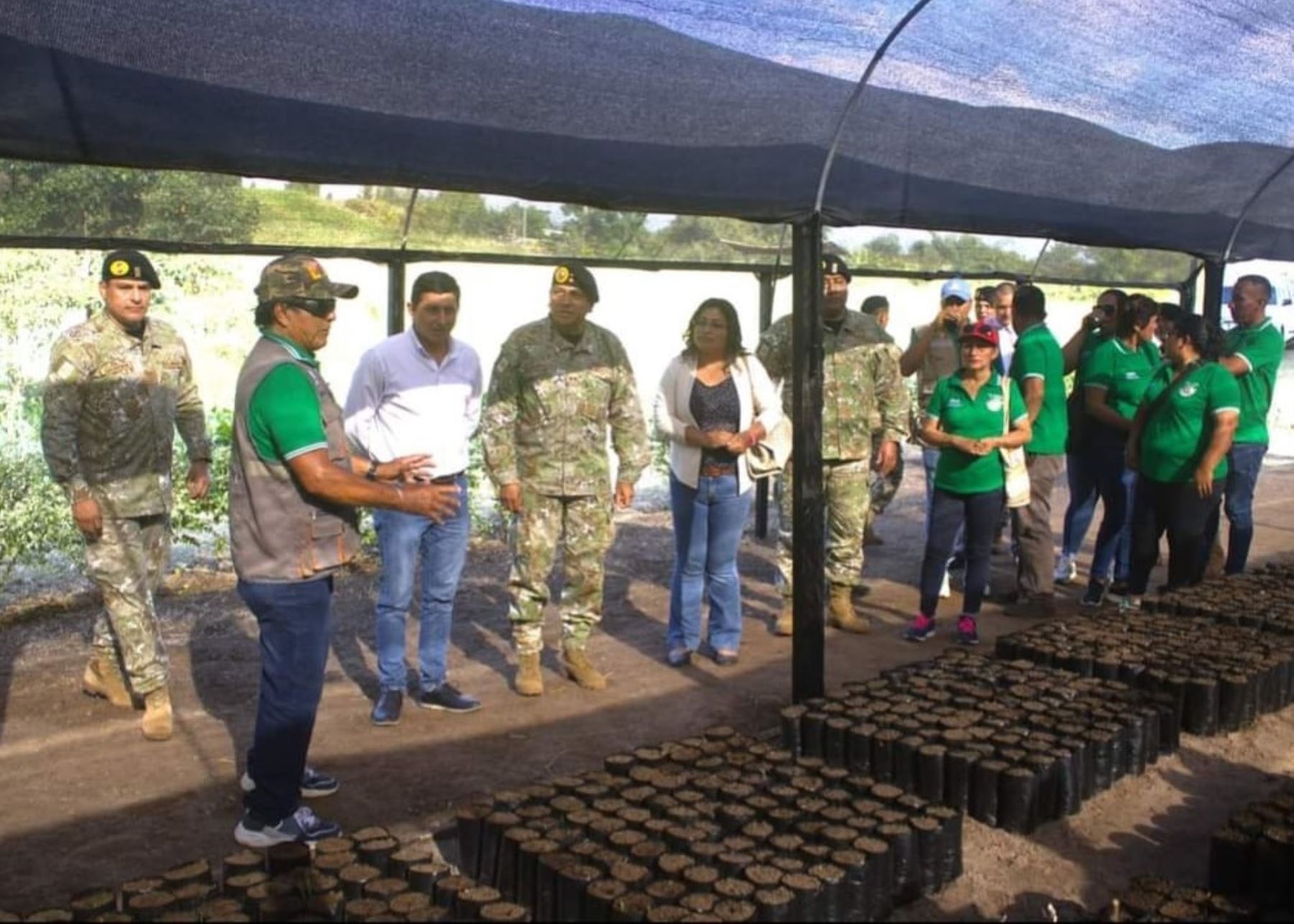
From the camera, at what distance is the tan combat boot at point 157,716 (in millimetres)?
4977

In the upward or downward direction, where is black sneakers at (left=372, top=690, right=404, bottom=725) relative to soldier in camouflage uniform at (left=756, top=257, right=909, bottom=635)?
downward

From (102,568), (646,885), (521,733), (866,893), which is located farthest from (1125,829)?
(102,568)

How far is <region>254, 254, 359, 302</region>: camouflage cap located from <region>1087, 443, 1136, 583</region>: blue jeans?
17.2 feet

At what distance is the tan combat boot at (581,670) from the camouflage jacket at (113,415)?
193 centimetres

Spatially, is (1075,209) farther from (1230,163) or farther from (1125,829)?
(1125,829)

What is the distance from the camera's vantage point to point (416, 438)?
520cm

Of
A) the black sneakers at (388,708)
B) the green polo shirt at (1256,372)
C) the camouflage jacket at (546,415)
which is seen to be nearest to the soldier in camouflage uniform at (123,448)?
the black sneakers at (388,708)

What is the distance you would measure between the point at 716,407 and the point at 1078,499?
308 centimetres

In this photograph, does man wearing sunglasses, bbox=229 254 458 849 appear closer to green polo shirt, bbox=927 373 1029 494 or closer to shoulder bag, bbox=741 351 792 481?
shoulder bag, bbox=741 351 792 481

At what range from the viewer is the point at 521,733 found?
202 inches

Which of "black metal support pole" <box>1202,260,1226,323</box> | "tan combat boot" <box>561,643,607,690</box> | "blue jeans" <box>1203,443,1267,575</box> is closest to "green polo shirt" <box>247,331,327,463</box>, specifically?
"tan combat boot" <box>561,643,607,690</box>

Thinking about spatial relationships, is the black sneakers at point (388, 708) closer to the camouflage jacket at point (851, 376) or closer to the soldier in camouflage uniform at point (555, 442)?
the soldier in camouflage uniform at point (555, 442)

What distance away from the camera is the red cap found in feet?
20.4

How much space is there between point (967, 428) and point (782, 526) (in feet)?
3.72
